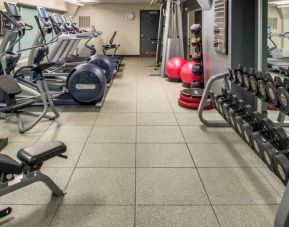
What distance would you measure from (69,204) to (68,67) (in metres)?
5.96

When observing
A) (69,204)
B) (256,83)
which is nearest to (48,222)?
(69,204)

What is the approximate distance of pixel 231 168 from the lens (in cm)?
289

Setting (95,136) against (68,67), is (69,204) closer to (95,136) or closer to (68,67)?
(95,136)

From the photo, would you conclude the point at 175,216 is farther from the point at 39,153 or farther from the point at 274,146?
the point at 39,153

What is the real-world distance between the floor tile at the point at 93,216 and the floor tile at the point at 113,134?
144 centimetres

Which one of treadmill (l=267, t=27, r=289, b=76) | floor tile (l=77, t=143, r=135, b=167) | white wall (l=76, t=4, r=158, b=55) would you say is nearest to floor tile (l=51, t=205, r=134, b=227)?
floor tile (l=77, t=143, r=135, b=167)

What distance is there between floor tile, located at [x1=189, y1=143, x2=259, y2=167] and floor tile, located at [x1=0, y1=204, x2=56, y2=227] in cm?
141

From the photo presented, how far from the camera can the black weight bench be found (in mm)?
2043

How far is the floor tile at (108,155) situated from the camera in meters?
3.01

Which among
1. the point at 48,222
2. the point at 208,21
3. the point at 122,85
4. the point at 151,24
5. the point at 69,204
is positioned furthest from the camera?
the point at 151,24

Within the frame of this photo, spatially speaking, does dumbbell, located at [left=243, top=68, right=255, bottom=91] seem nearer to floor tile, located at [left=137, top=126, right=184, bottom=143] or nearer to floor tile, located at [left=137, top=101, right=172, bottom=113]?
floor tile, located at [left=137, top=126, right=184, bottom=143]

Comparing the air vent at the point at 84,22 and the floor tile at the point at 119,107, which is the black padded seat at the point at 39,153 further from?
the air vent at the point at 84,22

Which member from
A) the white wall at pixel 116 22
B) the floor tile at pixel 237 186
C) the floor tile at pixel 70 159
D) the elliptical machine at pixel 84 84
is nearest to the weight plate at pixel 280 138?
the floor tile at pixel 237 186

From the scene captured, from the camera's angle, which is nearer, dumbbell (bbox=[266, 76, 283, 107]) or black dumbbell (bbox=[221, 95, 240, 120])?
dumbbell (bbox=[266, 76, 283, 107])
